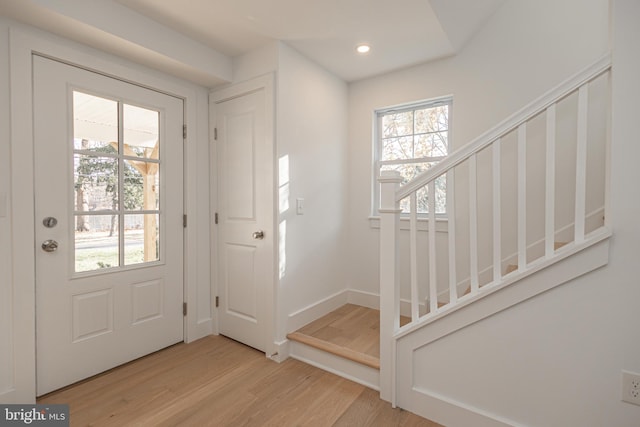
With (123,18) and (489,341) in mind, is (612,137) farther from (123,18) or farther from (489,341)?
(123,18)

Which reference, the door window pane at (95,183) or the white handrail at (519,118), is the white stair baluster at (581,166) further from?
the door window pane at (95,183)

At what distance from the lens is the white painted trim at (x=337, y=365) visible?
198 cm

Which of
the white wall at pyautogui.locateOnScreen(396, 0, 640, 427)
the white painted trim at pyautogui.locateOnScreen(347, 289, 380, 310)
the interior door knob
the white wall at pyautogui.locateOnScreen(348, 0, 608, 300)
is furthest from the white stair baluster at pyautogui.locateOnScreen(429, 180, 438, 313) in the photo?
the interior door knob

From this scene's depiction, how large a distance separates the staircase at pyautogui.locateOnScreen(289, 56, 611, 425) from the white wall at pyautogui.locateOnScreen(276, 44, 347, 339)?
42 centimetres

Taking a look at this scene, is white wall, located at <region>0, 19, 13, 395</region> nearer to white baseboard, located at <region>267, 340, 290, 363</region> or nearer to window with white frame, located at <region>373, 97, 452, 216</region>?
white baseboard, located at <region>267, 340, 290, 363</region>

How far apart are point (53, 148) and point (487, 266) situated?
10.2 ft

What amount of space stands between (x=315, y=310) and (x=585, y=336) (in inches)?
72.2

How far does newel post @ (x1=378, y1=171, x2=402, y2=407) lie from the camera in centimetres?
178

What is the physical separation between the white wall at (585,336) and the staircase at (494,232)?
56 millimetres

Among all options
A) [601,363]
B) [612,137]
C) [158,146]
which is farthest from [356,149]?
[601,363]

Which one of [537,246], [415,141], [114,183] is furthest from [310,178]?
[537,246]

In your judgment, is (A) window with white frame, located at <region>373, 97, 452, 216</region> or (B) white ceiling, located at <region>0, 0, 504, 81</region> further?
(A) window with white frame, located at <region>373, 97, 452, 216</region>

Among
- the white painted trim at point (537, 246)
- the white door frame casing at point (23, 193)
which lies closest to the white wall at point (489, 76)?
the white painted trim at point (537, 246)

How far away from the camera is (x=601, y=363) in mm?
1326
